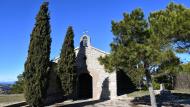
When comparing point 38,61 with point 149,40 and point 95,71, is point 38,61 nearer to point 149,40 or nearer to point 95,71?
point 149,40

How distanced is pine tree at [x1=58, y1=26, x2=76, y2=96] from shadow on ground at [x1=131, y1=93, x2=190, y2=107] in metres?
5.51

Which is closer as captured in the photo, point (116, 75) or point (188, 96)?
point (116, 75)

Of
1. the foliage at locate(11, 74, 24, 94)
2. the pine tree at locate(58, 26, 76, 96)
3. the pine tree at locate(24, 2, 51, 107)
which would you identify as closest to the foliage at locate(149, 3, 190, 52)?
the pine tree at locate(24, 2, 51, 107)

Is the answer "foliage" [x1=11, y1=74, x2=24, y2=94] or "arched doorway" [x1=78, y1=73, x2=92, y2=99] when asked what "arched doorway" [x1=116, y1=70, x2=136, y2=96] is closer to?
"arched doorway" [x1=78, y1=73, x2=92, y2=99]

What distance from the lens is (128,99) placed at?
2834 centimetres

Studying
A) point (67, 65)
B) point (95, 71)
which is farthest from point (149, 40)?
point (95, 71)

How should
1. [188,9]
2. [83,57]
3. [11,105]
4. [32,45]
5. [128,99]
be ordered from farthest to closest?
[83,57] → [128,99] → [32,45] → [11,105] → [188,9]

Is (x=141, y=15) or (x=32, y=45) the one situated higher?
(x=141, y=15)

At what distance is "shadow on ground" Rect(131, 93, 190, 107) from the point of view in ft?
83.8

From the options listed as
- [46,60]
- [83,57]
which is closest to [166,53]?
[46,60]

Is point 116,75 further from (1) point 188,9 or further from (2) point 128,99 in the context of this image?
(1) point 188,9

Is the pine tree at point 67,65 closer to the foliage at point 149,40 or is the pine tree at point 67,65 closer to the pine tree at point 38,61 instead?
the pine tree at point 38,61

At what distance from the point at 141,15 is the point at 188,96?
549 inches

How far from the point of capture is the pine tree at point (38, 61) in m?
21.5
